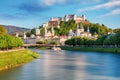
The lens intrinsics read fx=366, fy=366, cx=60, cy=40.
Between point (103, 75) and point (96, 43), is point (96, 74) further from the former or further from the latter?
point (96, 43)

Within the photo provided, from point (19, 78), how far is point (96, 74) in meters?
9.84

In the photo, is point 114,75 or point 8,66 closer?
point 114,75

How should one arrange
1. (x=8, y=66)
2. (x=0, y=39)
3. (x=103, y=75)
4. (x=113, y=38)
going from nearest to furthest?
1. (x=103, y=75)
2. (x=8, y=66)
3. (x=0, y=39)
4. (x=113, y=38)

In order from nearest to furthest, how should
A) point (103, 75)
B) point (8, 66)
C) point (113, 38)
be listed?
point (103, 75) → point (8, 66) → point (113, 38)

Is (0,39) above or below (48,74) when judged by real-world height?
above

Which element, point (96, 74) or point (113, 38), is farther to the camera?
point (113, 38)

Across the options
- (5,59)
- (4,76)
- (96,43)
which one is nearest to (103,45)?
(96,43)

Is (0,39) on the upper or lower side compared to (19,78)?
upper

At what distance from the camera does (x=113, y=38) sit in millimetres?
119250

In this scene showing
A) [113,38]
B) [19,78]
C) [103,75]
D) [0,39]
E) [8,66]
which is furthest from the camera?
[113,38]

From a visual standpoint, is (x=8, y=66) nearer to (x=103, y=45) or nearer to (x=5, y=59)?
(x=5, y=59)

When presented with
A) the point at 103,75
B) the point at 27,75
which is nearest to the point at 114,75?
the point at 103,75

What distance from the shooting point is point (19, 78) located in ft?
133

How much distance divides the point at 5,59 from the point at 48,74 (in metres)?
9.44
